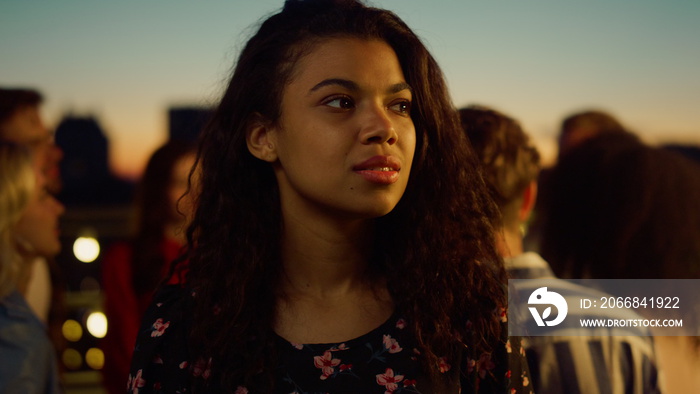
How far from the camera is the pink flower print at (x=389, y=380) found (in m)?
1.25

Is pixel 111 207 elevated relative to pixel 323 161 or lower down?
lower down

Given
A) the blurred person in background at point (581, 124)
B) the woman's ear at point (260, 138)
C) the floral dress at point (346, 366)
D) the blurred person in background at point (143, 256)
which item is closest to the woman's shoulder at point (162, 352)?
the floral dress at point (346, 366)

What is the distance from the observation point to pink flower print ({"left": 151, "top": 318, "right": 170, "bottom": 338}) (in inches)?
54.2

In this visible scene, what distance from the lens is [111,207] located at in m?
4.57

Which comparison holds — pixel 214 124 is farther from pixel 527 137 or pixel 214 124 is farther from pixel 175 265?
pixel 527 137

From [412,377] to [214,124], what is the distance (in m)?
0.68

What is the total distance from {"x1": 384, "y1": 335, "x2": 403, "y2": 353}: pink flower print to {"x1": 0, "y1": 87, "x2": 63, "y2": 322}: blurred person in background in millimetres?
1682

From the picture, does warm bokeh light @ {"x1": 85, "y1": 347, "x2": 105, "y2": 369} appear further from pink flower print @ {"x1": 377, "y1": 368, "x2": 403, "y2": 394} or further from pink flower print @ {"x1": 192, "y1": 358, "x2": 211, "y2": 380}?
pink flower print @ {"x1": 377, "y1": 368, "x2": 403, "y2": 394}

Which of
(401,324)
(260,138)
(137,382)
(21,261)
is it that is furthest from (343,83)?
(21,261)

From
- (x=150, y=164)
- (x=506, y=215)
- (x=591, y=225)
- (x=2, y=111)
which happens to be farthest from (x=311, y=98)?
(x=2, y=111)

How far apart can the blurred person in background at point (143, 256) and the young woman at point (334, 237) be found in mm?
1013

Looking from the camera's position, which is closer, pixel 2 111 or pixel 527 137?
pixel 527 137

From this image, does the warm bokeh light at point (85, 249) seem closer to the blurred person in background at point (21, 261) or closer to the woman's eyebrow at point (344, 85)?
the blurred person in background at point (21, 261)

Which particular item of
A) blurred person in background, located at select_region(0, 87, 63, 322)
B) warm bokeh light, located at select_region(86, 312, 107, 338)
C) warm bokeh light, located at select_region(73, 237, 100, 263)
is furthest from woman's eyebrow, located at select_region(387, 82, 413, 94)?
warm bokeh light, located at select_region(73, 237, 100, 263)
